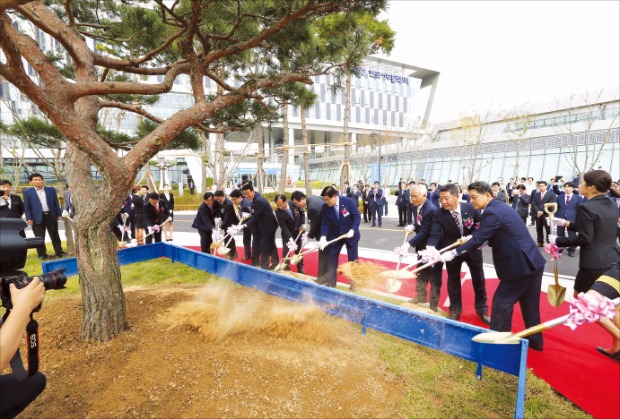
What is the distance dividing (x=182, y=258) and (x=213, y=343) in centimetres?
357

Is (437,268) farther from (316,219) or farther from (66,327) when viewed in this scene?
(66,327)

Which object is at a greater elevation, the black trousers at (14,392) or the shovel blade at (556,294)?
the black trousers at (14,392)

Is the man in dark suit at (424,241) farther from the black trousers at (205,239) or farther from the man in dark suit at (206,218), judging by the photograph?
the black trousers at (205,239)

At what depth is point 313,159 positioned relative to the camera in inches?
1650

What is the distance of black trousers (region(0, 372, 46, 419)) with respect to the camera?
4.59ft

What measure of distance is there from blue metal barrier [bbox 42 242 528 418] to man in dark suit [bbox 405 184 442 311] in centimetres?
131

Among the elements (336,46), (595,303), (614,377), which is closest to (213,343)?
(595,303)

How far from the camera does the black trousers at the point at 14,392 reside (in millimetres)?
1398

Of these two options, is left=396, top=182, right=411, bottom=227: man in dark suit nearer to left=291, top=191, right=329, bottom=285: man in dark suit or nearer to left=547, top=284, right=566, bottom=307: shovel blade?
left=291, top=191, right=329, bottom=285: man in dark suit

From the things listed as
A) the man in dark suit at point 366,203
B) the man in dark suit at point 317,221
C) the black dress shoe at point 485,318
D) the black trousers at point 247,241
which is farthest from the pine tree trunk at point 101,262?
the man in dark suit at point 366,203

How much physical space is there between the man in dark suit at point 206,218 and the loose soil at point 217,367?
2880 mm

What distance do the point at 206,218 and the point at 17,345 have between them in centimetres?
546

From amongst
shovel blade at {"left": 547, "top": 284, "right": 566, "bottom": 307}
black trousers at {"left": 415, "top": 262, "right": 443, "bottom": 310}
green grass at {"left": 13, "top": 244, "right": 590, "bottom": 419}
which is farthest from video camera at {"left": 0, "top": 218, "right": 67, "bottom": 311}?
shovel blade at {"left": 547, "top": 284, "right": 566, "bottom": 307}

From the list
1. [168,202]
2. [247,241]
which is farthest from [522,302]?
[168,202]
